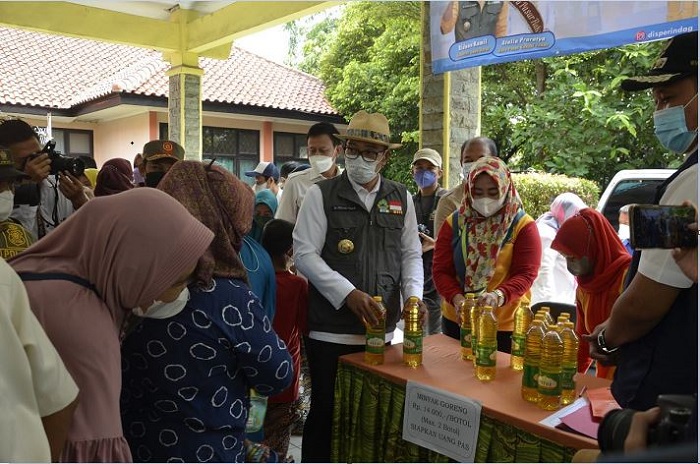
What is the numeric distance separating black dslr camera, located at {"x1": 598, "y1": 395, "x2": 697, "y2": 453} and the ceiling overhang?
622 centimetres

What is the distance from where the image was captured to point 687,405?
42.3 inches

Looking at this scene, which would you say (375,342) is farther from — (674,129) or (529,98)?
(529,98)

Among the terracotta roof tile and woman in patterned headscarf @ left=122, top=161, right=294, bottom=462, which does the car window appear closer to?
woman in patterned headscarf @ left=122, top=161, right=294, bottom=462

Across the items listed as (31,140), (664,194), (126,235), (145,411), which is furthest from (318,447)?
(31,140)

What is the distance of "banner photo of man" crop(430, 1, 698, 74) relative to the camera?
3.70 m

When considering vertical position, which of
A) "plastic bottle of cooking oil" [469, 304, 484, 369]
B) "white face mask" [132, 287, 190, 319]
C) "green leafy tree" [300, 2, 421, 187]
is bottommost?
"plastic bottle of cooking oil" [469, 304, 484, 369]

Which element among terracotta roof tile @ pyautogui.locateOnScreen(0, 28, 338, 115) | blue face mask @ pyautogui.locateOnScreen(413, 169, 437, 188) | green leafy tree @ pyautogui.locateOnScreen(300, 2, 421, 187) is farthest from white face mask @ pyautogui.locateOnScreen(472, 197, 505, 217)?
green leafy tree @ pyautogui.locateOnScreen(300, 2, 421, 187)

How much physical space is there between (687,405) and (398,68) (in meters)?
16.9

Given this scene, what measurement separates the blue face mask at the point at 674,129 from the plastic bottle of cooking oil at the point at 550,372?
740mm

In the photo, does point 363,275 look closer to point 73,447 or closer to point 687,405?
point 73,447

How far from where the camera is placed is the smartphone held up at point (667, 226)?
134cm

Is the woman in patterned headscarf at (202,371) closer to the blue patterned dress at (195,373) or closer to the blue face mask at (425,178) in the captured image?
the blue patterned dress at (195,373)

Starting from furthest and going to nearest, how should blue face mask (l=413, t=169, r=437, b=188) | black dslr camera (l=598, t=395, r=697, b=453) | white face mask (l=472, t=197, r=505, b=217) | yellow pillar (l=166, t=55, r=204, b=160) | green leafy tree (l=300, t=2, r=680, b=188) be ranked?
green leafy tree (l=300, t=2, r=680, b=188), yellow pillar (l=166, t=55, r=204, b=160), blue face mask (l=413, t=169, r=437, b=188), white face mask (l=472, t=197, r=505, b=217), black dslr camera (l=598, t=395, r=697, b=453)

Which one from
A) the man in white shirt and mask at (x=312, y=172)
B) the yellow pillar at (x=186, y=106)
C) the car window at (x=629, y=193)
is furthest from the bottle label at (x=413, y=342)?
the yellow pillar at (x=186, y=106)
